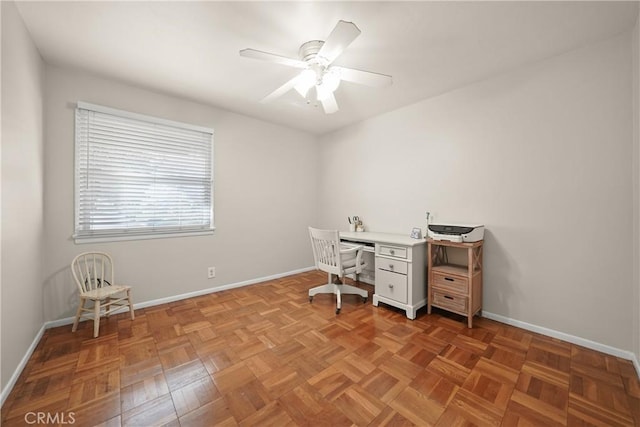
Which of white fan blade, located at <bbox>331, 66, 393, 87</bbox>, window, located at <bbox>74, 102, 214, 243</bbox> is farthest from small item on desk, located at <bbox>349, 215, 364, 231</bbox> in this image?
white fan blade, located at <bbox>331, 66, 393, 87</bbox>

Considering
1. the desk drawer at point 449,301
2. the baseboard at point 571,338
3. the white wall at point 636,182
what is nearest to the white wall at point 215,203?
the desk drawer at point 449,301

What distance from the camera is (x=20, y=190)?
1674mm

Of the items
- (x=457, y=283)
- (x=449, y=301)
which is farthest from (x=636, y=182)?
(x=449, y=301)

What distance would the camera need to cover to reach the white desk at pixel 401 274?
250cm

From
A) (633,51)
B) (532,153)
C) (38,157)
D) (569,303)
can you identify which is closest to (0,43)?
(38,157)

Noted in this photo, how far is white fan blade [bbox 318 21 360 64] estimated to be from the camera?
4.51ft

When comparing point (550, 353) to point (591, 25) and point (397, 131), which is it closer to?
point (591, 25)

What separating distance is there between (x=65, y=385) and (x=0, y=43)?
2.05 meters

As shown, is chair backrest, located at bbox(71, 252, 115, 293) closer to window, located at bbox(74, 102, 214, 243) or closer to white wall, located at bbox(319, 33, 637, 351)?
window, located at bbox(74, 102, 214, 243)

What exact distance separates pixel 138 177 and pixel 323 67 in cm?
223

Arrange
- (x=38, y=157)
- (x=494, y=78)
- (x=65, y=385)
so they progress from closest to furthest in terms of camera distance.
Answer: (x=65, y=385) < (x=38, y=157) < (x=494, y=78)

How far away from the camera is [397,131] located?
3.22 metres

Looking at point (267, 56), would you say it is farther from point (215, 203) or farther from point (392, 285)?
point (392, 285)

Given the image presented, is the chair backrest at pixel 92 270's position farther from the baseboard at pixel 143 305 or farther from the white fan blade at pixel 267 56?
the white fan blade at pixel 267 56
